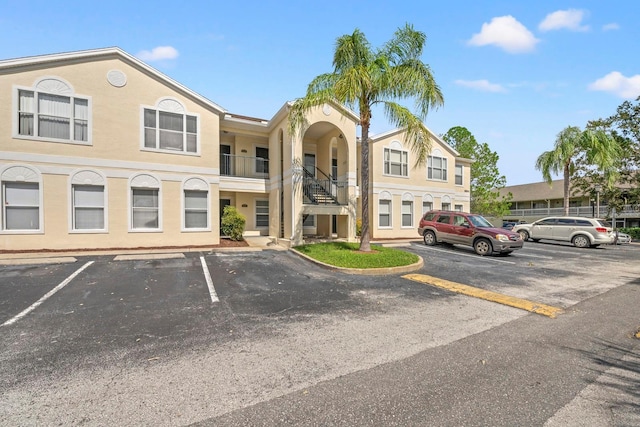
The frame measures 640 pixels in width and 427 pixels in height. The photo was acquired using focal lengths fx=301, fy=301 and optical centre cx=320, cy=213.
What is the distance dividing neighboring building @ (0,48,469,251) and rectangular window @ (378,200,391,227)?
3.71 metres

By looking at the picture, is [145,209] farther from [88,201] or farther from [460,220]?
[460,220]

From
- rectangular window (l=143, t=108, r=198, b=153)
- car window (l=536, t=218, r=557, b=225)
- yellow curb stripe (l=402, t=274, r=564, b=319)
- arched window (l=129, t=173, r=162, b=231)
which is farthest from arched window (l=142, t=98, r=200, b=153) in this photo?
car window (l=536, t=218, r=557, b=225)

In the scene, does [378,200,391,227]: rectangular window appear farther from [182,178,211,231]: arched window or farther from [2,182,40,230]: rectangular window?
[2,182,40,230]: rectangular window

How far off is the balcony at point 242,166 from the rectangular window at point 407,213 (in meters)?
9.60

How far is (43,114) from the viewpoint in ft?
39.3

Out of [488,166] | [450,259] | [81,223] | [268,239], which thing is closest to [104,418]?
[450,259]

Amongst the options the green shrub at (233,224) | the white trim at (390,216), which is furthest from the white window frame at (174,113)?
the white trim at (390,216)

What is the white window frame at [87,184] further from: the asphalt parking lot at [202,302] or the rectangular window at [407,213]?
the rectangular window at [407,213]

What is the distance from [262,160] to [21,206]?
11.0 meters

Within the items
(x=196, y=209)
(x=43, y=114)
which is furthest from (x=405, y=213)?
(x=43, y=114)

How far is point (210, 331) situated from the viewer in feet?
15.2

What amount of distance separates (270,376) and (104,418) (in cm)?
152

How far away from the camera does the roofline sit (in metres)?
11.5

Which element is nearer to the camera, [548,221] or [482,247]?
[482,247]
